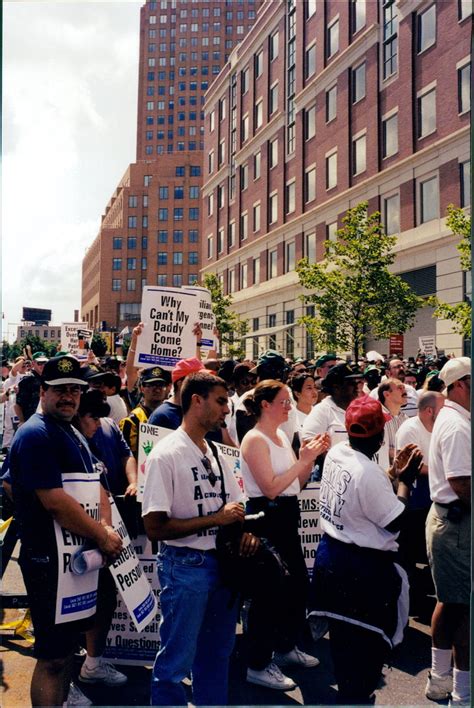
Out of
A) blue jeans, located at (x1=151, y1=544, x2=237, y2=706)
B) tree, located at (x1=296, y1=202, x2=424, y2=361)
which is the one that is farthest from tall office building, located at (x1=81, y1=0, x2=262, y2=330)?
blue jeans, located at (x1=151, y1=544, x2=237, y2=706)

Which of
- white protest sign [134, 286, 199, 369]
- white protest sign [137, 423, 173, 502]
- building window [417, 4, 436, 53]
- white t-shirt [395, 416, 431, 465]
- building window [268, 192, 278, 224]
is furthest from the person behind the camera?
building window [268, 192, 278, 224]

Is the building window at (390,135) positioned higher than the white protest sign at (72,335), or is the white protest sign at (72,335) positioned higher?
the building window at (390,135)

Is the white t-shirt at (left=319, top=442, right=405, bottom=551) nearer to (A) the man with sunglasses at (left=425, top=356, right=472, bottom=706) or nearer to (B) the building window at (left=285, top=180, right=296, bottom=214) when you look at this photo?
(A) the man with sunglasses at (left=425, top=356, right=472, bottom=706)

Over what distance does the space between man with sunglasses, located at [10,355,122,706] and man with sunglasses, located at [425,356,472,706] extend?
82.2 inches

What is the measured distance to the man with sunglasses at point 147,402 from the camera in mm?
5590

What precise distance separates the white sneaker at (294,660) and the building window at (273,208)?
37.9 meters

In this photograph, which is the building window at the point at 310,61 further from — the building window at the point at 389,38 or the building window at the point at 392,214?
the building window at the point at 392,214

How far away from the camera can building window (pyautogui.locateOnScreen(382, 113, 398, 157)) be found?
91.9 feet

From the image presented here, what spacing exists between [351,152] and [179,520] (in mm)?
31080

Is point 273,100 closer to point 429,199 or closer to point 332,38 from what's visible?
point 332,38

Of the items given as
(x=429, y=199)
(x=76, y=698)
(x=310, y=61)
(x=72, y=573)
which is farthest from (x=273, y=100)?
(x=72, y=573)

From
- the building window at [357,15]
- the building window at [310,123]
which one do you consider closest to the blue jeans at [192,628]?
the building window at [357,15]

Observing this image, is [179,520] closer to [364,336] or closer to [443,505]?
[443,505]

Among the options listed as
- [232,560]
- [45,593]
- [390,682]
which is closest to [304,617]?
[390,682]
